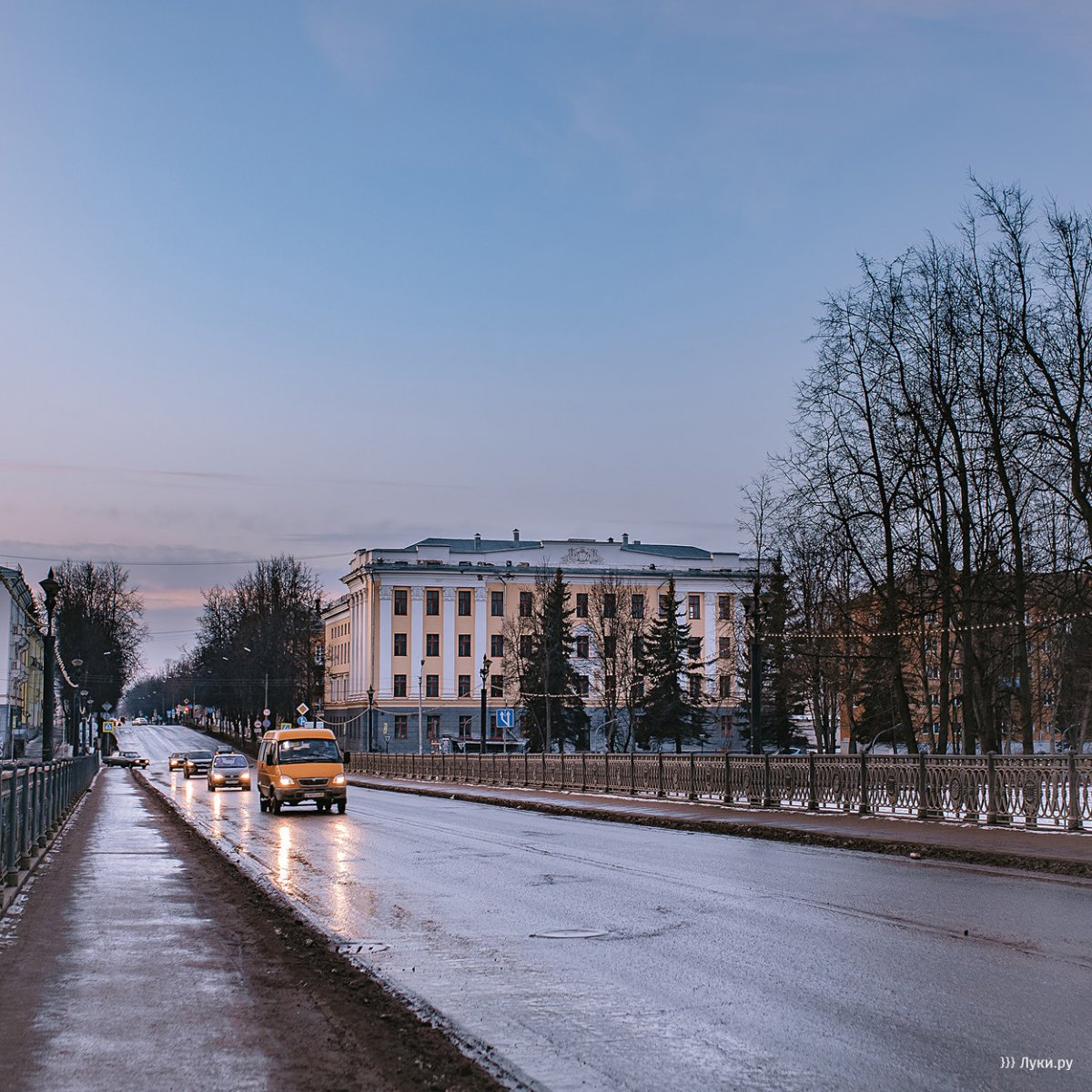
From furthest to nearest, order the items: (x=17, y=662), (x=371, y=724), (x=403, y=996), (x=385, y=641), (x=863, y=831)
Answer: (x=385, y=641) → (x=371, y=724) → (x=17, y=662) → (x=863, y=831) → (x=403, y=996)

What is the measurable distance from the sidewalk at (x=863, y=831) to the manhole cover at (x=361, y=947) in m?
9.38

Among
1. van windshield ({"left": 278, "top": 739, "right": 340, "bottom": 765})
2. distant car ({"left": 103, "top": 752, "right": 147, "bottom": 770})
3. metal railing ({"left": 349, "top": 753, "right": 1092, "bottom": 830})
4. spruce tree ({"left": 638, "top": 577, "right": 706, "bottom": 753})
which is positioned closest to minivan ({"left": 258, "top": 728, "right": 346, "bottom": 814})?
van windshield ({"left": 278, "top": 739, "right": 340, "bottom": 765})

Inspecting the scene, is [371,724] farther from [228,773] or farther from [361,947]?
[361,947]

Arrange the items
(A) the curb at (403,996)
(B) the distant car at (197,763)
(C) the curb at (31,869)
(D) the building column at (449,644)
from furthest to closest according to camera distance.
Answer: (D) the building column at (449,644) < (B) the distant car at (197,763) < (C) the curb at (31,869) < (A) the curb at (403,996)

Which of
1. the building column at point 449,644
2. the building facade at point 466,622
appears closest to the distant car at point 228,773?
the building facade at point 466,622

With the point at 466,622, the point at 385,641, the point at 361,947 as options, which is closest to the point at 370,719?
the point at 385,641

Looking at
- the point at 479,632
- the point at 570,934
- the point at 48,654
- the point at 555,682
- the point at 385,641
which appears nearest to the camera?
the point at 570,934

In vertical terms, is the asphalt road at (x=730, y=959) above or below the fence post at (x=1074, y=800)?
below

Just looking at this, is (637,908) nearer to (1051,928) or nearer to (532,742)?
(1051,928)

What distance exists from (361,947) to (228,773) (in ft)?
145

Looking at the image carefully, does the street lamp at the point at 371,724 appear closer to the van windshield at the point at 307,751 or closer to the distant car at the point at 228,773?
the distant car at the point at 228,773

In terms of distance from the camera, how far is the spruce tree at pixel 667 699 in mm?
96188

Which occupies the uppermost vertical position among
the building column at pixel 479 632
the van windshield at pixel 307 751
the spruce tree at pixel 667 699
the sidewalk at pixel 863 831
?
the building column at pixel 479 632

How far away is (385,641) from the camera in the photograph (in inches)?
4451
